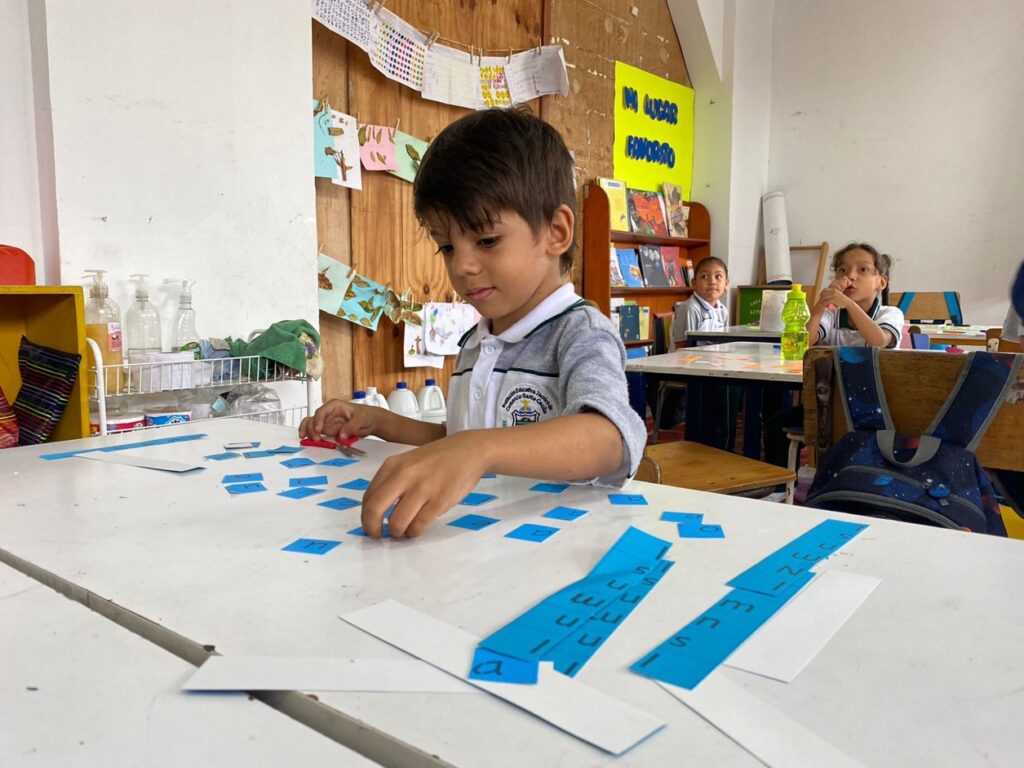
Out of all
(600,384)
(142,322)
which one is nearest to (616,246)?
(142,322)

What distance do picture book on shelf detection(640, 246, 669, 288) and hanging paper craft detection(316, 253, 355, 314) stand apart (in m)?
2.51

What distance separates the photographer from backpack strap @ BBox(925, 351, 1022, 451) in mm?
1346

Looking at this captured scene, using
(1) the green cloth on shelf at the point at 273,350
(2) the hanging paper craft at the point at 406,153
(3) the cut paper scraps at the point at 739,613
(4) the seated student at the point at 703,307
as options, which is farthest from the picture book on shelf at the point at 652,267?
(3) the cut paper scraps at the point at 739,613

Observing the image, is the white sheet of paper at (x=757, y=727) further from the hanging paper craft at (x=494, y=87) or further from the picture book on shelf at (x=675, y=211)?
the picture book on shelf at (x=675, y=211)

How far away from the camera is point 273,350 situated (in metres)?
1.96

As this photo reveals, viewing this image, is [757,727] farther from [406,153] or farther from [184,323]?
[406,153]

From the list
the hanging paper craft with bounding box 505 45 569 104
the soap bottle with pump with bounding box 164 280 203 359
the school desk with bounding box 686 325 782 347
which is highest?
the hanging paper craft with bounding box 505 45 569 104

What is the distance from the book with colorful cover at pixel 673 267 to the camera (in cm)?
522

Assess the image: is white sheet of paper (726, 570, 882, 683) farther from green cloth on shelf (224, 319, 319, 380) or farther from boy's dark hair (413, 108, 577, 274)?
green cloth on shelf (224, 319, 319, 380)

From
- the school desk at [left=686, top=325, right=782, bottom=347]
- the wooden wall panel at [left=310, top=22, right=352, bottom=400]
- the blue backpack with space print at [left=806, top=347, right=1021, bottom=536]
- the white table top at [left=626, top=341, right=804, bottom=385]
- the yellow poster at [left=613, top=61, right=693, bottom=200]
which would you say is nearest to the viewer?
the blue backpack with space print at [left=806, top=347, right=1021, bottom=536]

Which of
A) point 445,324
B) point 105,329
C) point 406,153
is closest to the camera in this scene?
point 105,329

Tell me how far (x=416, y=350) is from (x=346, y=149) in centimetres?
88

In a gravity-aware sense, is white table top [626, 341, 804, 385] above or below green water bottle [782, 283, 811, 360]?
below

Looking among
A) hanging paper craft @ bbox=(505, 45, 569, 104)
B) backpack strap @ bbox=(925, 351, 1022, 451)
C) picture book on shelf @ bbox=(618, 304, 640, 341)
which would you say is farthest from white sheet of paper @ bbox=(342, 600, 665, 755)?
picture book on shelf @ bbox=(618, 304, 640, 341)
